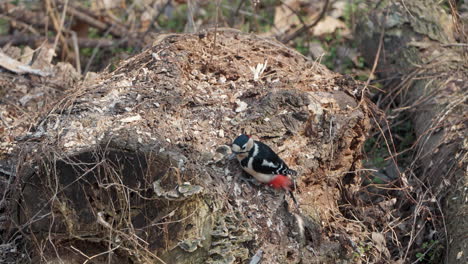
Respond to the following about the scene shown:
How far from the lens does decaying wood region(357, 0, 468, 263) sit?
503cm

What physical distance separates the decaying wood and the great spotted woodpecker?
1.39 m

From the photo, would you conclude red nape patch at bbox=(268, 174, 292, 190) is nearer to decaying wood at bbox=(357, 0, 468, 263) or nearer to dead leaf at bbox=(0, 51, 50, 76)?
decaying wood at bbox=(357, 0, 468, 263)

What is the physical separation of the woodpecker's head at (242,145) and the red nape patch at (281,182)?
0.29m

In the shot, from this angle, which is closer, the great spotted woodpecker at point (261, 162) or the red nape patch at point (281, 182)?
the great spotted woodpecker at point (261, 162)

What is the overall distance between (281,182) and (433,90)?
2474mm

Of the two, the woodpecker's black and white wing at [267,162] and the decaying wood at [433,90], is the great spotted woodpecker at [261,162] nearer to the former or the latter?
the woodpecker's black and white wing at [267,162]

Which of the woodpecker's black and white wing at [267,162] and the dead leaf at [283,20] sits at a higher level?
the woodpecker's black and white wing at [267,162]

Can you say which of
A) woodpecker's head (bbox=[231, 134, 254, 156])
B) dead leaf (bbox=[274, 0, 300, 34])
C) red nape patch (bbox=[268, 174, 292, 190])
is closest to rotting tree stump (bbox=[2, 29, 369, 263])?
red nape patch (bbox=[268, 174, 292, 190])

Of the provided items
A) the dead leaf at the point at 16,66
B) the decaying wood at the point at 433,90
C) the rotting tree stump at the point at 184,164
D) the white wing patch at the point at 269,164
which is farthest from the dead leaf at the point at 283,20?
the white wing patch at the point at 269,164

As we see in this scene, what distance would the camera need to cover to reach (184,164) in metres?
4.01

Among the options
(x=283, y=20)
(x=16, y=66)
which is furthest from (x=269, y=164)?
(x=283, y=20)

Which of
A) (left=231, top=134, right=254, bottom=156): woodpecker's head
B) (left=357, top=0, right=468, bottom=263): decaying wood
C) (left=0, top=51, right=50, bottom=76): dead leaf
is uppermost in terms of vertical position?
(left=231, top=134, right=254, bottom=156): woodpecker's head

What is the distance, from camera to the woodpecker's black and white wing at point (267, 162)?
4.06 meters

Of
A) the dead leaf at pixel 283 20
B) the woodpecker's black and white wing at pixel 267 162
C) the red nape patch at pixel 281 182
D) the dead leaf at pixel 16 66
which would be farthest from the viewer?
the dead leaf at pixel 283 20
